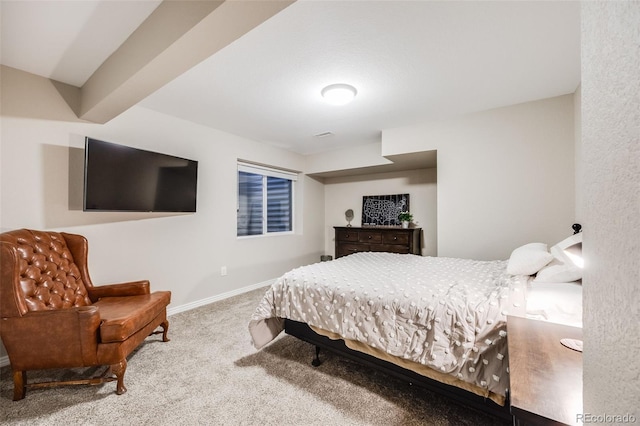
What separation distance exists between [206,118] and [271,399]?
303 cm

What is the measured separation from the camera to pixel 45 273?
2.02 m

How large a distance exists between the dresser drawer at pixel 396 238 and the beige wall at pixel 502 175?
0.77 m

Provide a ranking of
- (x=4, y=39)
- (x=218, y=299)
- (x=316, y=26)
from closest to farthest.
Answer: (x=316, y=26) < (x=4, y=39) < (x=218, y=299)

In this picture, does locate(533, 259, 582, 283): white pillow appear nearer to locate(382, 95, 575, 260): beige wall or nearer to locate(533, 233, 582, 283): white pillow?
locate(533, 233, 582, 283): white pillow

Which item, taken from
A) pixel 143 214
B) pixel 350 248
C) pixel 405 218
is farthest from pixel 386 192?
pixel 143 214

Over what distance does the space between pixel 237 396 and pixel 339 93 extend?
8.26ft

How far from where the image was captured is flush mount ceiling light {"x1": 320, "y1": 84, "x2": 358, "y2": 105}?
93.7 inches

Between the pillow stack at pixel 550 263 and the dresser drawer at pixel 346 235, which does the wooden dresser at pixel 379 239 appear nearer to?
the dresser drawer at pixel 346 235

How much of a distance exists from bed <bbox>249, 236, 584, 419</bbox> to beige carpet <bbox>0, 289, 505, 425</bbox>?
171mm

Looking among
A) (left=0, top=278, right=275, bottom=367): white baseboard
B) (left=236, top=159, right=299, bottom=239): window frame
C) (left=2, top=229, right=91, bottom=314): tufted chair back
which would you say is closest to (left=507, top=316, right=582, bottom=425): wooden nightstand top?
(left=2, top=229, right=91, bottom=314): tufted chair back

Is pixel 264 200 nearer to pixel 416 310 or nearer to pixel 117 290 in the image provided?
pixel 117 290

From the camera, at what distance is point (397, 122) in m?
3.38

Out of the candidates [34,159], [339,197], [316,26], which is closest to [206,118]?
[34,159]

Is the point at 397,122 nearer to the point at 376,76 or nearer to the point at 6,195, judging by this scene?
the point at 376,76
